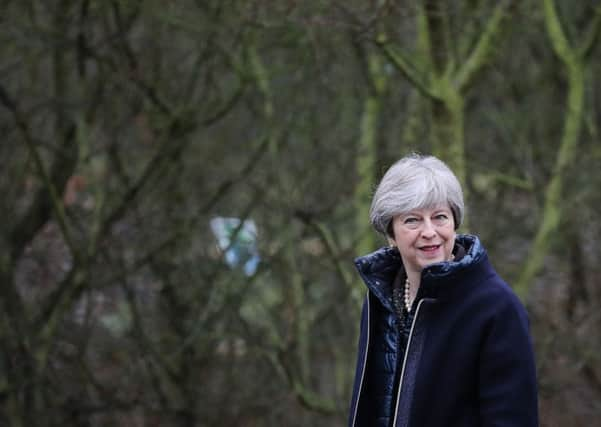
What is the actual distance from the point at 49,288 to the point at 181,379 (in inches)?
49.7

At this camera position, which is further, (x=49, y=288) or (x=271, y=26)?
(x=49, y=288)

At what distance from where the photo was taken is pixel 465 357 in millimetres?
2631

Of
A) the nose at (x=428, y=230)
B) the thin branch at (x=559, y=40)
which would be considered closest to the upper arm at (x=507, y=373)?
the nose at (x=428, y=230)

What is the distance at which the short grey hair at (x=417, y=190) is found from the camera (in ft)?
8.99

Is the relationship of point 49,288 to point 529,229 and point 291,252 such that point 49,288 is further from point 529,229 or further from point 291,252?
point 529,229

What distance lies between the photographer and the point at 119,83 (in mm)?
7637

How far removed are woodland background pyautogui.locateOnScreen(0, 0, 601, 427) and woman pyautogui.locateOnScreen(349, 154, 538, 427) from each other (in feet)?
10.9

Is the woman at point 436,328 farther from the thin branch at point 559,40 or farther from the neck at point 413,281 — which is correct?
the thin branch at point 559,40

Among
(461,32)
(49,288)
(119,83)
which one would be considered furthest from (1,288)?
(461,32)

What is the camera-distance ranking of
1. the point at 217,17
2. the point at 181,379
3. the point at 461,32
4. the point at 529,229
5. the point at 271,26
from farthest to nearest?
1. the point at 529,229
2. the point at 181,379
3. the point at 217,17
4. the point at 461,32
5. the point at 271,26

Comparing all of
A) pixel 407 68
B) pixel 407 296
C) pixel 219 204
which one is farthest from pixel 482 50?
pixel 407 296

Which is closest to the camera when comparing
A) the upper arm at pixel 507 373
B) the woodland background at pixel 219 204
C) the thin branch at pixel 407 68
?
the upper arm at pixel 507 373

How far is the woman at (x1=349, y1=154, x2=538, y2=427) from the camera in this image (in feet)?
8.48

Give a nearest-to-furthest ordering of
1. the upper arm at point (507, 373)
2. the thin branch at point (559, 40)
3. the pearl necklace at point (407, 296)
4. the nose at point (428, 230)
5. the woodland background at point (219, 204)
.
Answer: the upper arm at point (507, 373) < the nose at point (428, 230) < the pearl necklace at point (407, 296) < the thin branch at point (559, 40) < the woodland background at point (219, 204)
